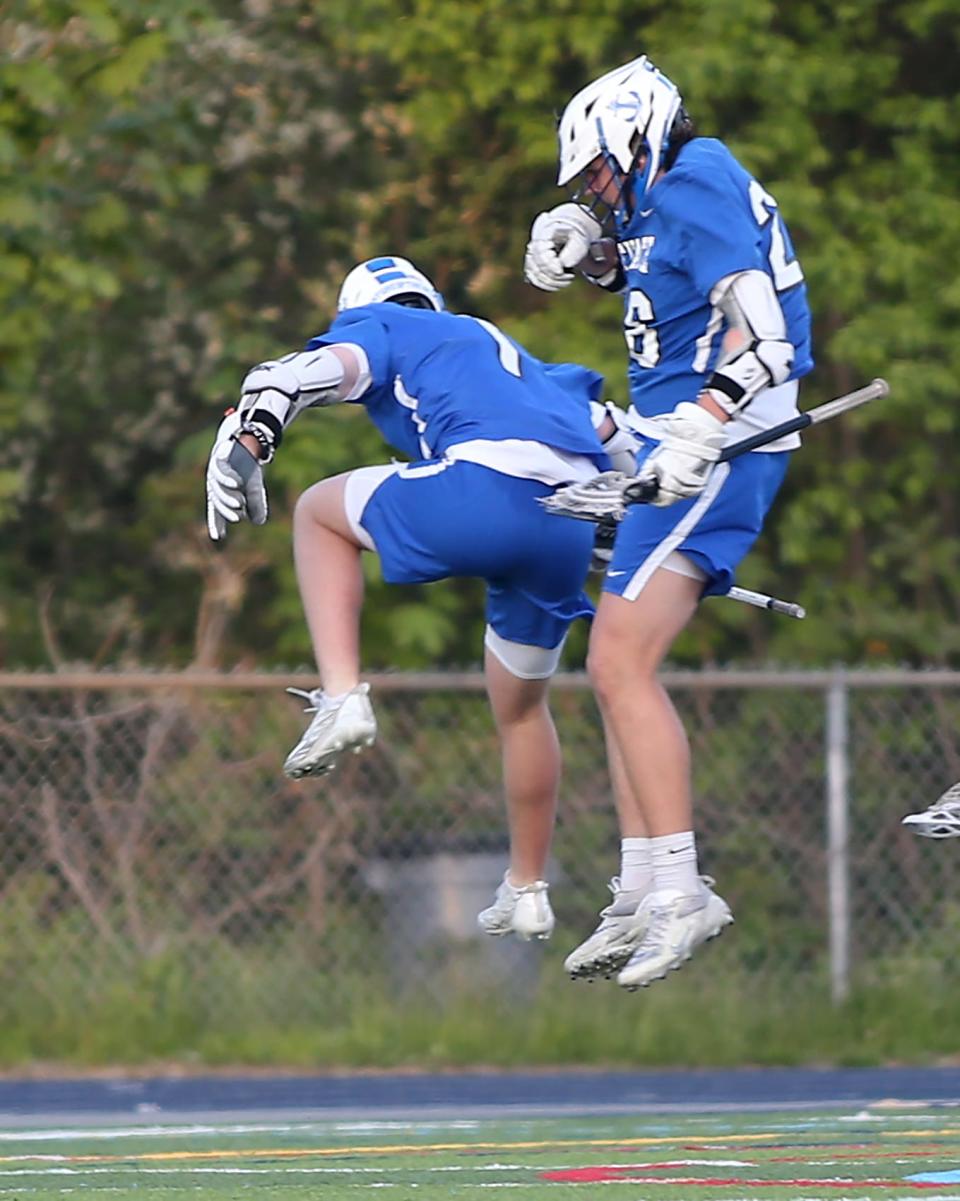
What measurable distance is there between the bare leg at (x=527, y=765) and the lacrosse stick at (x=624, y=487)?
76 centimetres

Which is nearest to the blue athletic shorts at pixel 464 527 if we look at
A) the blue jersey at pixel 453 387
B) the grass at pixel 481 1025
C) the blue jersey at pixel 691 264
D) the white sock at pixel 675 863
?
the blue jersey at pixel 453 387

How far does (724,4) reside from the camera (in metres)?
11.8

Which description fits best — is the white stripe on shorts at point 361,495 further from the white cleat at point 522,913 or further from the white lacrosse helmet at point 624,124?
the white cleat at point 522,913

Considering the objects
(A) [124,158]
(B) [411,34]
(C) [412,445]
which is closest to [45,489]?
(A) [124,158]

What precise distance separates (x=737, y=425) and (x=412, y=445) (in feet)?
2.86

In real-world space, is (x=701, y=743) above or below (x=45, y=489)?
below

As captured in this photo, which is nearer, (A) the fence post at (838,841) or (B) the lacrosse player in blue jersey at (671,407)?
(B) the lacrosse player in blue jersey at (671,407)

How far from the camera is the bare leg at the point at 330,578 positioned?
6250mm

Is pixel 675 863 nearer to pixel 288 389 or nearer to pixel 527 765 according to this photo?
pixel 527 765

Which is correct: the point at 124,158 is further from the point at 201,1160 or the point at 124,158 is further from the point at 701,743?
the point at 201,1160

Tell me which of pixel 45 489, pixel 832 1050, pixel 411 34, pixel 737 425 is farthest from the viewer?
pixel 45 489

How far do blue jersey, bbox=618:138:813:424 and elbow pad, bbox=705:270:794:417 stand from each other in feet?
0.13

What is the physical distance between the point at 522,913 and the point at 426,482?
1344 mm

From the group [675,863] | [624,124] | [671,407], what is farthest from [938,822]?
[624,124]
